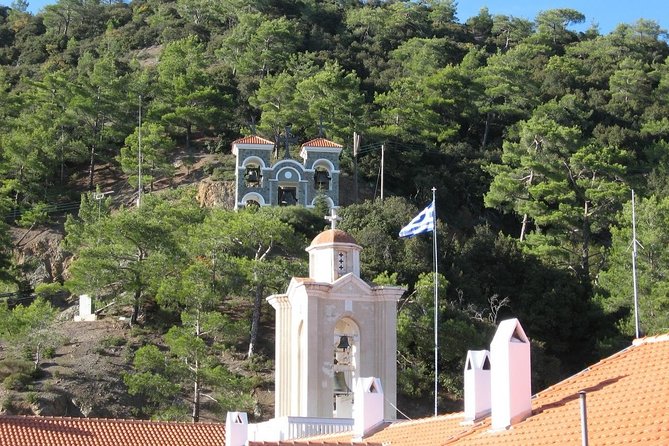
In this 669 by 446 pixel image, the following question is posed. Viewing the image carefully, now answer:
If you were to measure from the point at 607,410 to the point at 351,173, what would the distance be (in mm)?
48377

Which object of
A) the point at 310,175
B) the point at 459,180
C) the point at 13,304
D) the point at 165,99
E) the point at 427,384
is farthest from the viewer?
the point at 165,99

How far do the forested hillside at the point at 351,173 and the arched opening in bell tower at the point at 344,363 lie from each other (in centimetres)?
1283

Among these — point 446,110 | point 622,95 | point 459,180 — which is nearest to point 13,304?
point 459,180

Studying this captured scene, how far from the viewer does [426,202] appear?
5900 centimetres

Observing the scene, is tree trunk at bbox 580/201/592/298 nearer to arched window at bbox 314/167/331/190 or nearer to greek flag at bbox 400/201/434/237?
arched window at bbox 314/167/331/190

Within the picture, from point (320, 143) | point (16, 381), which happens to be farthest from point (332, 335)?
point (320, 143)

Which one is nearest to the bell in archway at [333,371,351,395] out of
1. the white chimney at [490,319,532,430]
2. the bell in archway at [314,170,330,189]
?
the white chimney at [490,319,532,430]

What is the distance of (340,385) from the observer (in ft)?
78.3

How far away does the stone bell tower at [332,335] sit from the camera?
75.1 feet

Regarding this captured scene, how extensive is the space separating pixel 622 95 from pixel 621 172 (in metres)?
19.6

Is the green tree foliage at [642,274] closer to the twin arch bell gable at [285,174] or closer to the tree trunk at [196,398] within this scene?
the twin arch bell gable at [285,174]

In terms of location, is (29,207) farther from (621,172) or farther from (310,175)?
(621,172)

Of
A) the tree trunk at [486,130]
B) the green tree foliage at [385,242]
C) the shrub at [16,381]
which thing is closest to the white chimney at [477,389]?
the shrub at [16,381]

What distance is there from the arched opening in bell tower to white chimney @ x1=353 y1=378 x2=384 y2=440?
4633mm
